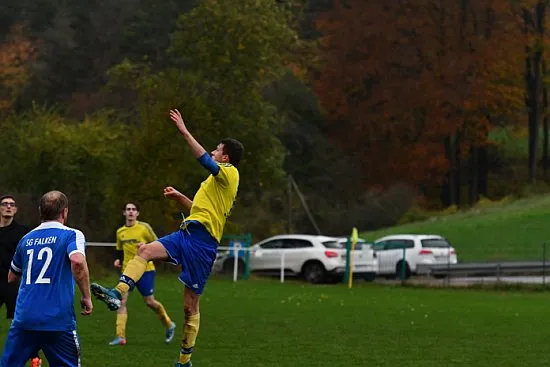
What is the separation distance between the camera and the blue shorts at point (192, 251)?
1270 centimetres

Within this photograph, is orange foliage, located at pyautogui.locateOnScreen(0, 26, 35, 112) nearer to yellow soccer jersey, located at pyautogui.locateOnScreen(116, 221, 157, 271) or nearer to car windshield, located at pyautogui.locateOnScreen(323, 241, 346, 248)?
car windshield, located at pyautogui.locateOnScreen(323, 241, 346, 248)

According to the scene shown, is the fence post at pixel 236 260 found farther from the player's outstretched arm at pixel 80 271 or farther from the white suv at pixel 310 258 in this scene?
the player's outstretched arm at pixel 80 271

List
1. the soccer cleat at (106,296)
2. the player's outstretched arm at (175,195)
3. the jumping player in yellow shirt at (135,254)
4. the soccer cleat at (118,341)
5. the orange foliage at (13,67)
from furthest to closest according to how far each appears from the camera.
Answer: the orange foliage at (13,67) < the jumping player in yellow shirt at (135,254) < the soccer cleat at (118,341) < the player's outstretched arm at (175,195) < the soccer cleat at (106,296)

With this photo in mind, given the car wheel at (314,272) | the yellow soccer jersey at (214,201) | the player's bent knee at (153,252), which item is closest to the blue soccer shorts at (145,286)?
the yellow soccer jersey at (214,201)

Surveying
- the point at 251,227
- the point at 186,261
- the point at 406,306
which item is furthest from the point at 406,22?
the point at 186,261

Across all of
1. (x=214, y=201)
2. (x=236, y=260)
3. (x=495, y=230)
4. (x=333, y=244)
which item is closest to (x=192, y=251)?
(x=214, y=201)

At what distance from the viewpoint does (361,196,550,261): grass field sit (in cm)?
4812

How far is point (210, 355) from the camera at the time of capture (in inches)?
618

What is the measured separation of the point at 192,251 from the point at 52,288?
3.15 metres

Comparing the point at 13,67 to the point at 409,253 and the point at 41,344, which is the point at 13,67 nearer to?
the point at 409,253

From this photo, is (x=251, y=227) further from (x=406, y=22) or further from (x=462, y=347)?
Answer: (x=462, y=347)

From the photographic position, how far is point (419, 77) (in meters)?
65.6

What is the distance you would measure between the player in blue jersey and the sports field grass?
4742 mm

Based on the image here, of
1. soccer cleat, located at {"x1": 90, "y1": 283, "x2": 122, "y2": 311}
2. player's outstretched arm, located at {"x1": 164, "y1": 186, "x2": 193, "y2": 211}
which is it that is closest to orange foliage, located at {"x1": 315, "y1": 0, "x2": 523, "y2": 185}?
player's outstretched arm, located at {"x1": 164, "y1": 186, "x2": 193, "y2": 211}
